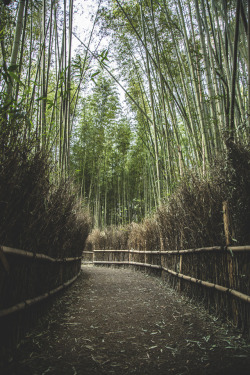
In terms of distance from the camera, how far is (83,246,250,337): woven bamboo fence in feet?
5.15

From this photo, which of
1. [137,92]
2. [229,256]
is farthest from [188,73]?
[229,256]

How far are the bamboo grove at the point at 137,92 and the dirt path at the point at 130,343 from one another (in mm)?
1242

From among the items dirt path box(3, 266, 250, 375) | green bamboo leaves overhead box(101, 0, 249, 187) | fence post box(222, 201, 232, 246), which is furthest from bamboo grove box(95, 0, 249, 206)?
dirt path box(3, 266, 250, 375)

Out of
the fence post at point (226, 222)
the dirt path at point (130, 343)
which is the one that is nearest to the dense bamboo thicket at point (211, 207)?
the fence post at point (226, 222)

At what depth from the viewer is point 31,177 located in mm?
1576

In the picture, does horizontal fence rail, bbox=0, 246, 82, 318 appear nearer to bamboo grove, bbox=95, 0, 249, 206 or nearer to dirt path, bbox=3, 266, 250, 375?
dirt path, bbox=3, 266, 250, 375

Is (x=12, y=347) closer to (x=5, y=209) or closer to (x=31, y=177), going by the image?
(x=5, y=209)

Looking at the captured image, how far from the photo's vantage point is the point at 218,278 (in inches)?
76.2

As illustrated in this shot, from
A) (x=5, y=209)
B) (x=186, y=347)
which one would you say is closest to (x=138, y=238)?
(x=186, y=347)

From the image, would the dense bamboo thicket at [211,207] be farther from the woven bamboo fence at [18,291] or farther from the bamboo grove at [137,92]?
the woven bamboo fence at [18,291]

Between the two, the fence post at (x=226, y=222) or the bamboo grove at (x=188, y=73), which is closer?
the fence post at (x=226, y=222)

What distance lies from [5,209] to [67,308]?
1.42 meters

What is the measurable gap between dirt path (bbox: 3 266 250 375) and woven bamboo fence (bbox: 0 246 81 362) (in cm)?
9

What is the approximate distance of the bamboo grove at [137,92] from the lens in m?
2.05
